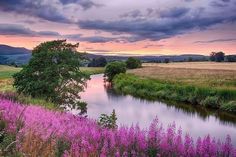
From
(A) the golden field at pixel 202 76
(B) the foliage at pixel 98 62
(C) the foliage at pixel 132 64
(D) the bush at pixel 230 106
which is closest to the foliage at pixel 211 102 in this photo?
(D) the bush at pixel 230 106

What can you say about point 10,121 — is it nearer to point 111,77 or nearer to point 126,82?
point 126,82

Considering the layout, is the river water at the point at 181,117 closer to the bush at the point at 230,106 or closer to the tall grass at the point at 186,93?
the bush at the point at 230,106

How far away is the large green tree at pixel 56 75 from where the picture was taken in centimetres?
2083

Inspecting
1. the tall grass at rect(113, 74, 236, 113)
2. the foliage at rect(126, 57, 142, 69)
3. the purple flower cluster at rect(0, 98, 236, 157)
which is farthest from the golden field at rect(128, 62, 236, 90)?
the foliage at rect(126, 57, 142, 69)

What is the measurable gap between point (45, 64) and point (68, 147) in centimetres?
1518

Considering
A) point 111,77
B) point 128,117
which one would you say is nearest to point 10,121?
point 128,117

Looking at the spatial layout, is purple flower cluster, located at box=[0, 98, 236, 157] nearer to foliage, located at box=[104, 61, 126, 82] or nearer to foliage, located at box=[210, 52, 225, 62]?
foliage, located at box=[104, 61, 126, 82]

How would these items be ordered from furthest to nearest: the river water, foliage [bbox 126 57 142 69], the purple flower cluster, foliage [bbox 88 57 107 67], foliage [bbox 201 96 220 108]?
foliage [bbox 88 57 107 67] → foliage [bbox 126 57 142 69] → foliage [bbox 201 96 220 108] → the river water → the purple flower cluster

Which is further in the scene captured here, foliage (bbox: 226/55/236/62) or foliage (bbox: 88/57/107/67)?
foliage (bbox: 88/57/107/67)

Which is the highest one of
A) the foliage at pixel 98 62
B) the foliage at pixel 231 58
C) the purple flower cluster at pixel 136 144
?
the purple flower cluster at pixel 136 144

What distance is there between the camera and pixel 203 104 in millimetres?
39531

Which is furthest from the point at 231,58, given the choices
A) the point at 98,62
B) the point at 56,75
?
the point at 56,75

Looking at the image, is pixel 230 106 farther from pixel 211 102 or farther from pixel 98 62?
pixel 98 62

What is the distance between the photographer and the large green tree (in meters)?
20.8
